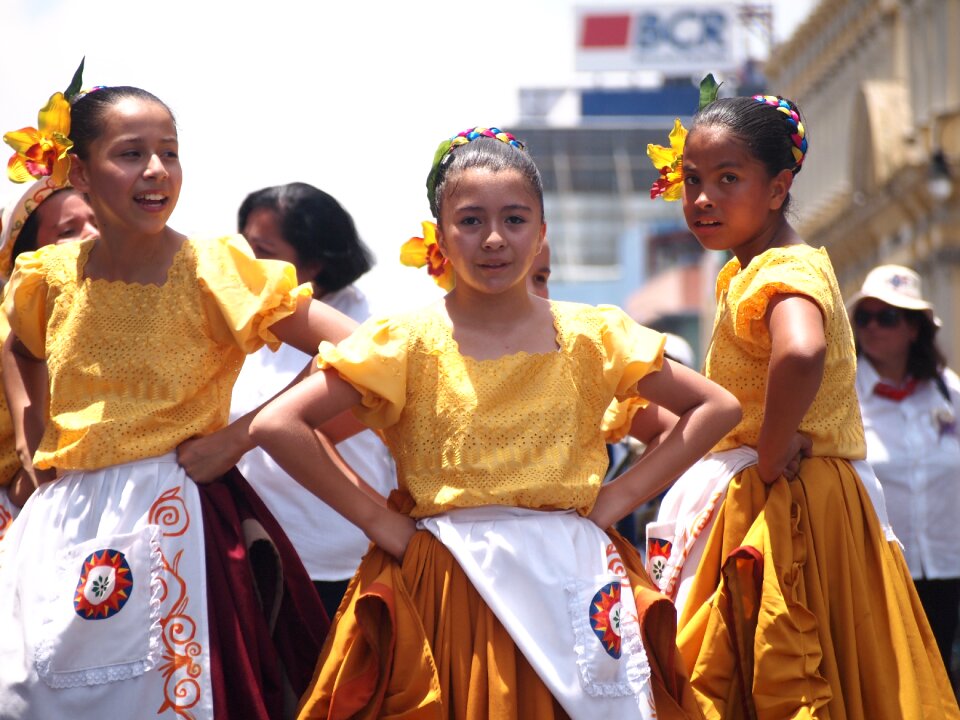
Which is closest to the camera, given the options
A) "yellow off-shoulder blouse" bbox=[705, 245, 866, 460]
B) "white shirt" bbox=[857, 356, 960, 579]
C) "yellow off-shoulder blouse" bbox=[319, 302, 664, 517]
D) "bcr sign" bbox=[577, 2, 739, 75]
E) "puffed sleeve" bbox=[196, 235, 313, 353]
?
"yellow off-shoulder blouse" bbox=[319, 302, 664, 517]

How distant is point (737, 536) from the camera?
4488 millimetres

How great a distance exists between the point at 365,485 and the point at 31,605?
0.82 m

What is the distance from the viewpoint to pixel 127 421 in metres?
4.20

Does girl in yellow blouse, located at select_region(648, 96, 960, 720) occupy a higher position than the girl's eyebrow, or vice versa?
the girl's eyebrow

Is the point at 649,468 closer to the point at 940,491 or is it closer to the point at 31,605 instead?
the point at 31,605

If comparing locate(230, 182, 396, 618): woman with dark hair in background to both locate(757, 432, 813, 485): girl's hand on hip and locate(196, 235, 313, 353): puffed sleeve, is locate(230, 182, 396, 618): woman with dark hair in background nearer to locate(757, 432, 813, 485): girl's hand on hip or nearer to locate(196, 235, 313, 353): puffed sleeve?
locate(196, 235, 313, 353): puffed sleeve

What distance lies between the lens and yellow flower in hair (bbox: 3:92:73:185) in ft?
14.4

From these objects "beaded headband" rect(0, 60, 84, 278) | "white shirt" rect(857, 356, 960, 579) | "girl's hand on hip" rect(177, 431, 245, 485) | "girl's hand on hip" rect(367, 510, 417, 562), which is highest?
"beaded headband" rect(0, 60, 84, 278)

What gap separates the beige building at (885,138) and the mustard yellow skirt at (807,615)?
53.7 feet

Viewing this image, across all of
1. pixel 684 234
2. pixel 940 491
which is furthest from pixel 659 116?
pixel 940 491

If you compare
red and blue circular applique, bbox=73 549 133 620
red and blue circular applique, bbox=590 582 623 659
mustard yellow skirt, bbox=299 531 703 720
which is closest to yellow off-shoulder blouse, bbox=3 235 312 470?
red and blue circular applique, bbox=73 549 133 620

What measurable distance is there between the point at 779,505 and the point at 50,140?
2.02 metres

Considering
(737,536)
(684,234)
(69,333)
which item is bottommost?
(684,234)

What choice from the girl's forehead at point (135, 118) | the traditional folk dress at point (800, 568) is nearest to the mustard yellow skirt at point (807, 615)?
the traditional folk dress at point (800, 568)
